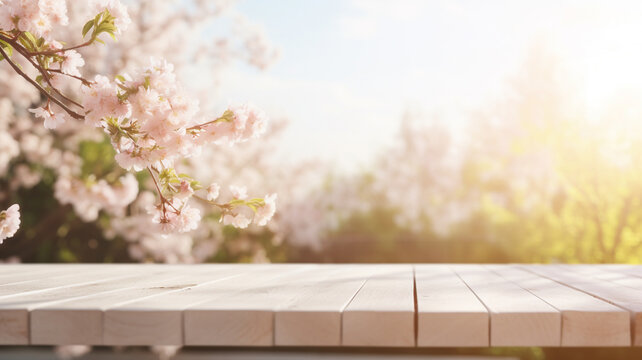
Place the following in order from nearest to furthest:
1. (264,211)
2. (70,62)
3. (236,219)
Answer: (70,62)
(236,219)
(264,211)

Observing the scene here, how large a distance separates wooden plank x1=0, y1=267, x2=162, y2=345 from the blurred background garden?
32.4 inches

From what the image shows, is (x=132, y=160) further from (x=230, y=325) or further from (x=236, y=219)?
(x=230, y=325)

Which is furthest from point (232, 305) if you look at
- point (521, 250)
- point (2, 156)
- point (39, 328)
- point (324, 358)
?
point (521, 250)

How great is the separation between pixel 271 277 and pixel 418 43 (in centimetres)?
1471

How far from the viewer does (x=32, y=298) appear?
186 centimetres

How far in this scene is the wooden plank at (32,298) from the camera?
5.37 ft

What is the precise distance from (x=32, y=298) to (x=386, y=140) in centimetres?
1489

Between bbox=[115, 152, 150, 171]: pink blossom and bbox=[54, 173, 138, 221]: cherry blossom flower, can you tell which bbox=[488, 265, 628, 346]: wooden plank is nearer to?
bbox=[115, 152, 150, 171]: pink blossom

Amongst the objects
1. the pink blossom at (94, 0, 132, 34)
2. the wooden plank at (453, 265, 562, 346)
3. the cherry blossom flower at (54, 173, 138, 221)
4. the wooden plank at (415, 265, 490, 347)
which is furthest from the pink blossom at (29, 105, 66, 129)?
the cherry blossom flower at (54, 173, 138, 221)

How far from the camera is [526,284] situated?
224cm

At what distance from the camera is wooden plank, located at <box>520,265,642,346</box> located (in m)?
1.61

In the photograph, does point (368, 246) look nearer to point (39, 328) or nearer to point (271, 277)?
point (271, 277)

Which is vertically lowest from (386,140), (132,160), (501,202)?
(501,202)

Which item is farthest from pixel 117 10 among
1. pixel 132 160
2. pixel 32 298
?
pixel 32 298
